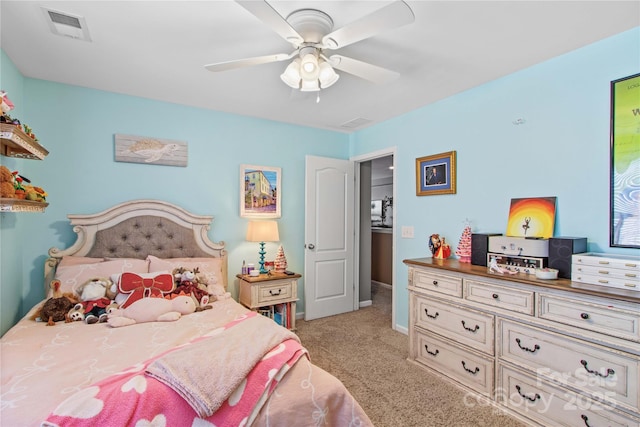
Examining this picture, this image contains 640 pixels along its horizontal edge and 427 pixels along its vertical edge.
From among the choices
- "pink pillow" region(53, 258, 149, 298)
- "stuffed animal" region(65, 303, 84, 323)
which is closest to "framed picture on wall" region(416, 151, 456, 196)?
"pink pillow" region(53, 258, 149, 298)

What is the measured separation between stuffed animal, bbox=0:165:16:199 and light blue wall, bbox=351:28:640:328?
325 cm

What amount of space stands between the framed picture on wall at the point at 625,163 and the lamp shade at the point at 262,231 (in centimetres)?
274

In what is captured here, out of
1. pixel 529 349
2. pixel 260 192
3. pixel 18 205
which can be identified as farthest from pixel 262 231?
pixel 529 349

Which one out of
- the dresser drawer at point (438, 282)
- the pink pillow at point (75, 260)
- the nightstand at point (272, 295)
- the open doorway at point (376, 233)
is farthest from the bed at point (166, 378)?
the open doorway at point (376, 233)

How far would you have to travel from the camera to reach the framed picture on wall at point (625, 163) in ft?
6.16

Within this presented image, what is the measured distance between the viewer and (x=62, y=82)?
8.95 ft

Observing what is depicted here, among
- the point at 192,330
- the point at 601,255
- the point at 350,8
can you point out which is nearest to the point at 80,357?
the point at 192,330

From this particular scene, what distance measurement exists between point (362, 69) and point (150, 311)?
2.08 m

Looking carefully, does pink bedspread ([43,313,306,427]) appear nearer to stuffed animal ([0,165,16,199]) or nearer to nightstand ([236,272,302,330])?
stuffed animal ([0,165,16,199])

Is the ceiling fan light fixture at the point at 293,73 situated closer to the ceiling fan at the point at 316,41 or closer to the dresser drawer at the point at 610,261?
the ceiling fan at the point at 316,41

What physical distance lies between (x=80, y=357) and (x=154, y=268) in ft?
3.77

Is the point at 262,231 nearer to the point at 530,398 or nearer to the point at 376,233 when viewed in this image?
the point at 530,398

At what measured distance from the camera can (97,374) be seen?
1.37 meters

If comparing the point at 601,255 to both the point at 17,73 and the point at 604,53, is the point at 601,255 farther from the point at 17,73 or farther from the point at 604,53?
the point at 17,73
